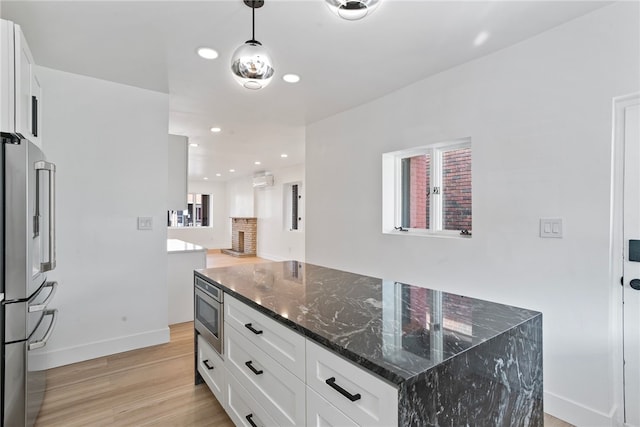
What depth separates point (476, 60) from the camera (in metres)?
2.55

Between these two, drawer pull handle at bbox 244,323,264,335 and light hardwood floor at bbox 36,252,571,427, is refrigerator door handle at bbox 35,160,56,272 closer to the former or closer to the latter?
light hardwood floor at bbox 36,252,571,427

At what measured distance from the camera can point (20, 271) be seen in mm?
1718

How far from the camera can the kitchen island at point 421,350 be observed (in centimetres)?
94

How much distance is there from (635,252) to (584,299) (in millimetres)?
370

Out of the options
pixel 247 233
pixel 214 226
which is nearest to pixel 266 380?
pixel 247 233

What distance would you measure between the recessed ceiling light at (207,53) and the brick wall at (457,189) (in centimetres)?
206

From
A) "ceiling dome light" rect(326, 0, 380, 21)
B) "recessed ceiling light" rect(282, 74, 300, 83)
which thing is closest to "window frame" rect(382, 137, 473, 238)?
"recessed ceiling light" rect(282, 74, 300, 83)

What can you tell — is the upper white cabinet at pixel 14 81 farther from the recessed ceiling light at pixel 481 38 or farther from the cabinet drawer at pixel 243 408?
the recessed ceiling light at pixel 481 38

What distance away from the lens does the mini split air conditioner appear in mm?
8914

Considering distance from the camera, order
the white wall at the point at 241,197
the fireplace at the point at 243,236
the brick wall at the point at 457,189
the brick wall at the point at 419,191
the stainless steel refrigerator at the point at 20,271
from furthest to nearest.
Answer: the white wall at the point at 241,197 → the fireplace at the point at 243,236 → the brick wall at the point at 419,191 → the brick wall at the point at 457,189 → the stainless steel refrigerator at the point at 20,271

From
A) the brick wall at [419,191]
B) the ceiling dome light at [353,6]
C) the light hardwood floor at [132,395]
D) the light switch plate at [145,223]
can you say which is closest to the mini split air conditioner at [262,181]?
the light switch plate at [145,223]

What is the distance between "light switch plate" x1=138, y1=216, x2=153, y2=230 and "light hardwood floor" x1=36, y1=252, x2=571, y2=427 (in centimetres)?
115

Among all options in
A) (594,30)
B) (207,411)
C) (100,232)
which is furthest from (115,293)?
(594,30)

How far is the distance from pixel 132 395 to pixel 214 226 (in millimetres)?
9744
